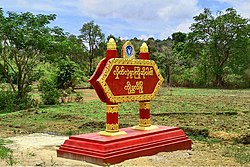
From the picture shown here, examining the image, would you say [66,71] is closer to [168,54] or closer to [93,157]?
[168,54]

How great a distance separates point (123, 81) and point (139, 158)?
4.96 ft

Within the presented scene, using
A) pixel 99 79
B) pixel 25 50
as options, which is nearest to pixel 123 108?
pixel 25 50

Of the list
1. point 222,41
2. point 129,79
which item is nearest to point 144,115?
point 129,79

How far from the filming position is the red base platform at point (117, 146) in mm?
6834

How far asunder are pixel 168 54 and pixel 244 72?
299 inches

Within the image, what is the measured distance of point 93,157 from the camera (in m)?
6.80

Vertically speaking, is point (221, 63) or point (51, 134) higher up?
point (221, 63)

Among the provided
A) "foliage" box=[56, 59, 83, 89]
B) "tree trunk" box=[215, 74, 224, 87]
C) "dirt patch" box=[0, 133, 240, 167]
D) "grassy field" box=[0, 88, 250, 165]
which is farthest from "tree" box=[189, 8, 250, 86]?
"dirt patch" box=[0, 133, 240, 167]

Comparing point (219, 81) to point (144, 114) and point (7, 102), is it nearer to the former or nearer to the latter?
point (7, 102)

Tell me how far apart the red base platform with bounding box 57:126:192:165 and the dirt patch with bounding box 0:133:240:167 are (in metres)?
0.13

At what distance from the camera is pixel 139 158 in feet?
23.5

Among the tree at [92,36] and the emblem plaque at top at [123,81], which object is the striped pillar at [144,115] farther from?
the tree at [92,36]

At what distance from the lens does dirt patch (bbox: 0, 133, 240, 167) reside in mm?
6719

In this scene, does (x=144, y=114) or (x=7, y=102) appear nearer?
(x=144, y=114)
